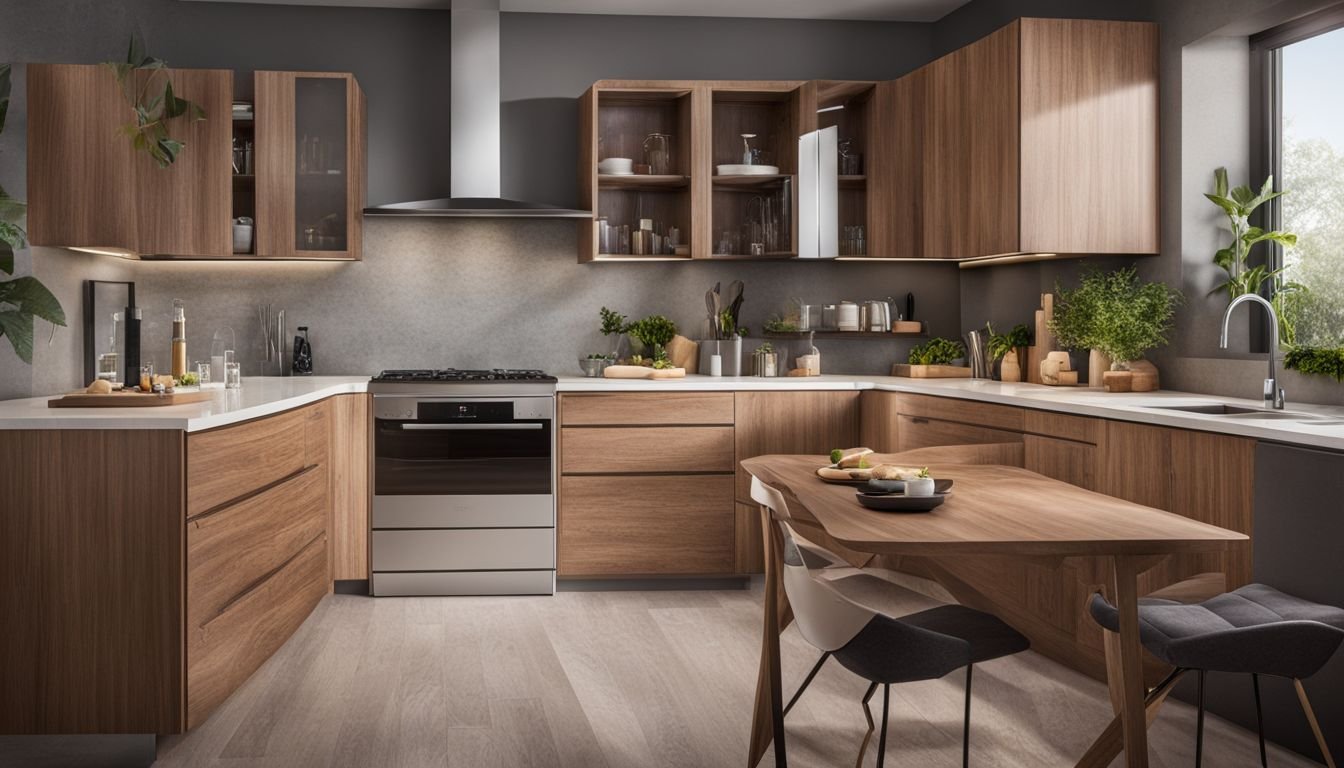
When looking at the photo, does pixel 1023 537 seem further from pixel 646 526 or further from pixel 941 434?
pixel 646 526

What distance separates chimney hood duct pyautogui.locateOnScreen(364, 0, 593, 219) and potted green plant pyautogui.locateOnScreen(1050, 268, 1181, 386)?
2156mm

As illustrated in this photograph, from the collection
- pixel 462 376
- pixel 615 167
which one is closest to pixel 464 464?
pixel 462 376

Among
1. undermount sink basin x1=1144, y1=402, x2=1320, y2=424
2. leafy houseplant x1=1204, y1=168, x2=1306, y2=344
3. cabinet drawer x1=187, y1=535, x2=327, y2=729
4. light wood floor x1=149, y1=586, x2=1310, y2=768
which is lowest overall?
light wood floor x1=149, y1=586, x2=1310, y2=768

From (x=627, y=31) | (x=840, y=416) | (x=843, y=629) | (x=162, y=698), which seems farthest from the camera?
(x=627, y=31)

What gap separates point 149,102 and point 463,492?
6.65 feet

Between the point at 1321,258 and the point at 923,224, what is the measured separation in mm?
1743

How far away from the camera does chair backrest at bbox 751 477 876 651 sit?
2.07 m

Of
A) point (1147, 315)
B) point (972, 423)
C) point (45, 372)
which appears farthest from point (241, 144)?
point (1147, 315)

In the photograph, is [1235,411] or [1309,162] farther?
[1309,162]

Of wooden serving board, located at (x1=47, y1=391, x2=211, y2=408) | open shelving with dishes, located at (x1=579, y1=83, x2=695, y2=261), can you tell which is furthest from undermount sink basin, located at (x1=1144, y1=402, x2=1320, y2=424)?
wooden serving board, located at (x1=47, y1=391, x2=211, y2=408)

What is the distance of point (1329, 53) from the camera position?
3.71 metres

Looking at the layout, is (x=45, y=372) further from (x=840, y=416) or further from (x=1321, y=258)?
(x=1321, y=258)

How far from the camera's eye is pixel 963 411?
4.26 m

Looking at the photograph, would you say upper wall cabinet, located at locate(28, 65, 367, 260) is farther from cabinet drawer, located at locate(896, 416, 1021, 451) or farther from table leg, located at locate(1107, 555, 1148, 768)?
table leg, located at locate(1107, 555, 1148, 768)
